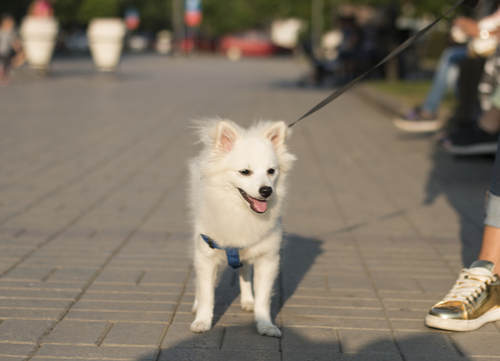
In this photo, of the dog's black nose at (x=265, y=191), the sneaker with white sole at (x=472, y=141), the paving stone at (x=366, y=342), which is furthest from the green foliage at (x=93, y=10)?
the paving stone at (x=366, y=342)

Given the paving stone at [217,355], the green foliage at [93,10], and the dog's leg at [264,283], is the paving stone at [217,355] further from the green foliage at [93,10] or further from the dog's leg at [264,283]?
the green foliage at [93,10]

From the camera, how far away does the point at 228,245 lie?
3.52m

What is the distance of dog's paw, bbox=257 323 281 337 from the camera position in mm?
3480

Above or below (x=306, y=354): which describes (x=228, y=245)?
above

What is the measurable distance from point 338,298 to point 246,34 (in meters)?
55.6

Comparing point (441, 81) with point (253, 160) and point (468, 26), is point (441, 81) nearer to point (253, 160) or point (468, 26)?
point (468, 26)

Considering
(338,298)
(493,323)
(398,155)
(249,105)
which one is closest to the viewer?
(493,323)

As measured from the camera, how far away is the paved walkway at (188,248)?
3404 millimetres

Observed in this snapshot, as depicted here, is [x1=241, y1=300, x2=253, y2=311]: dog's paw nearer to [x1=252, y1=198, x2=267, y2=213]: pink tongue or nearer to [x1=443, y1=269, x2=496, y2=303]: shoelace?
[x1=252, y1=198, x2=267, y2=213]: pink tongue

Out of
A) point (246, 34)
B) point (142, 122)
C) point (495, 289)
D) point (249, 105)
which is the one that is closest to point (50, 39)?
point (249, 105)

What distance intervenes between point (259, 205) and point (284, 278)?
1229mm

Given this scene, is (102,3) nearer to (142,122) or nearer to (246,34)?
(246,34)

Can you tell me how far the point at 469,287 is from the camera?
3.81m

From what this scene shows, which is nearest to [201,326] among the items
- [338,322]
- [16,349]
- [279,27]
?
[338,322]
